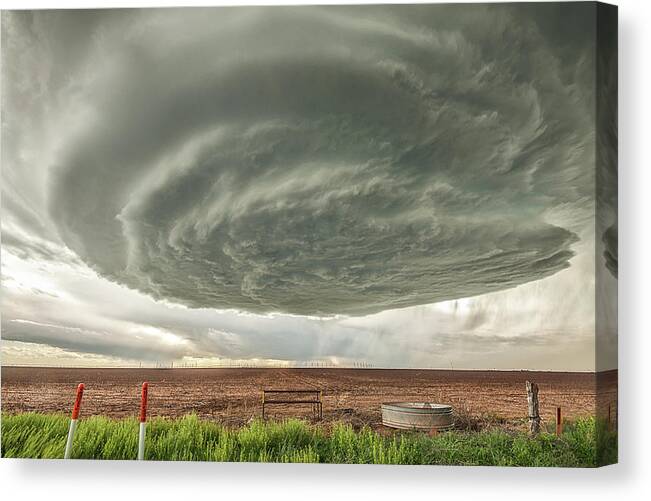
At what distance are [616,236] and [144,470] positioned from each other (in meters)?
4.70

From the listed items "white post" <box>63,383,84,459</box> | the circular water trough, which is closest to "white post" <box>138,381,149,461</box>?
"white post" <box>63,383,84,459</box>

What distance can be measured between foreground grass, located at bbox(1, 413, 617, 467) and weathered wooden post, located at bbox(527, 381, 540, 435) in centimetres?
9

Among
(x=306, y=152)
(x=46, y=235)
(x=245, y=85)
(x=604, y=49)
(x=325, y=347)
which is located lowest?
(x=325, y=347)

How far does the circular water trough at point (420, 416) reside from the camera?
7.32m

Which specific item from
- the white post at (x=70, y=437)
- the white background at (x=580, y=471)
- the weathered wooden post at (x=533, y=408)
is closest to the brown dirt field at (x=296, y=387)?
the weathered wooden post at (x=533, y=408)

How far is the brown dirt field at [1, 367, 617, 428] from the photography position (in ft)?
23.6

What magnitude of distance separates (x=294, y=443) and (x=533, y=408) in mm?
2124

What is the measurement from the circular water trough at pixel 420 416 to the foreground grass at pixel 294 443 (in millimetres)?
88

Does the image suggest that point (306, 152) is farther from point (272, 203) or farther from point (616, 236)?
point (616, 236)

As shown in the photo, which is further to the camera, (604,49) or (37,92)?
(37,92)

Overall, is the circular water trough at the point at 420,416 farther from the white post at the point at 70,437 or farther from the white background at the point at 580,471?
the white post at the point at 70,437

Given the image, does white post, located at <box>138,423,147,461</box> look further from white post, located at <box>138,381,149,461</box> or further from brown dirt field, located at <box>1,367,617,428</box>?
brown dirt field, located at <box>1,367,617,428</box>

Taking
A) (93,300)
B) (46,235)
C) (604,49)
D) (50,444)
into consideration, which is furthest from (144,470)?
(604,49)

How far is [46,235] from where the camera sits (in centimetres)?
770
